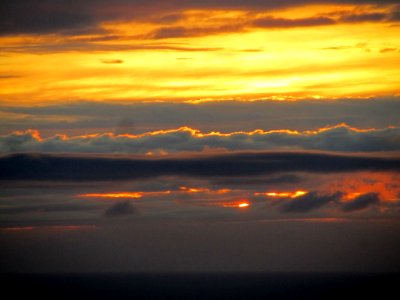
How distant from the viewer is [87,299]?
4931 inches

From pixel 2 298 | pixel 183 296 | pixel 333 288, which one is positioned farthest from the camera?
pixel 333 288

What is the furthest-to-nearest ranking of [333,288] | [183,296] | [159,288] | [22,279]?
[22,279] < [159,288] < [333,288] < [183,296]

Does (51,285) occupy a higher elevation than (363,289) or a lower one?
higher

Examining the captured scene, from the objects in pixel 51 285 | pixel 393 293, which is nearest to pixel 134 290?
pixel 51 285

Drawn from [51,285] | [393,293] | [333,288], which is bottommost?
[393,293]

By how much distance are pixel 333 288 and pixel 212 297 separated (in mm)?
26549

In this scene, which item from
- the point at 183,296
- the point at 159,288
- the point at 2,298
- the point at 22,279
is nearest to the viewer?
the point at 2,298

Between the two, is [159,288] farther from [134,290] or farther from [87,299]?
[87,299]

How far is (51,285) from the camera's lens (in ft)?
526

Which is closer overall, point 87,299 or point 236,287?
point 87,299

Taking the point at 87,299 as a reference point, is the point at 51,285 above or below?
above

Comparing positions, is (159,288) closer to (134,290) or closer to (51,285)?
(134,290)

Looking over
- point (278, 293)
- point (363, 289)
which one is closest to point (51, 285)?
point (278, 293)

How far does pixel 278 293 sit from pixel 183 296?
16340 millimetres
